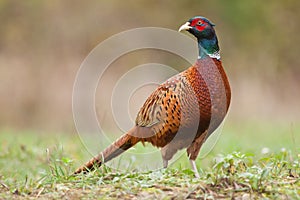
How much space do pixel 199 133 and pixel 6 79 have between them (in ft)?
32.6

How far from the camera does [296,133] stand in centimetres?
1114

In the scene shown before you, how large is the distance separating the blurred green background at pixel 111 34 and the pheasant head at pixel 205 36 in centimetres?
663

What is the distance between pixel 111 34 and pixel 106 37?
200 millimetres

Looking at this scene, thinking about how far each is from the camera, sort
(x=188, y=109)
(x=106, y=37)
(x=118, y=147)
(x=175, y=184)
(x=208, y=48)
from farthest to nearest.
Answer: (x=106, y=37) → (x=118, y=147) → (x=208, y=48) → (x=188, y=109) → (x=175, y=184)

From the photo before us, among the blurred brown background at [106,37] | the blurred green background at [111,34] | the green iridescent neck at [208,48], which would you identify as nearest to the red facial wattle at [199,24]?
the green iridescent neck at [208,48]

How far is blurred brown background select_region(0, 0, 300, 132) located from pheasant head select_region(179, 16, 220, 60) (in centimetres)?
768

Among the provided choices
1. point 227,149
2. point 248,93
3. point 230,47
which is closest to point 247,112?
point 248,93

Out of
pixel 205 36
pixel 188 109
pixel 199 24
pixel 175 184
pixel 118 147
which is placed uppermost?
pixel 199 24

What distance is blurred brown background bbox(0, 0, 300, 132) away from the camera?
48.4 feet

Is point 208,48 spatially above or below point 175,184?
above

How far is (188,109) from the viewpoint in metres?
5.45

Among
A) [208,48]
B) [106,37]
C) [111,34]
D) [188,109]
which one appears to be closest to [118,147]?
[188,109]

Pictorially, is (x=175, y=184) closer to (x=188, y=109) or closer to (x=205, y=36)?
(x=188, y=109)

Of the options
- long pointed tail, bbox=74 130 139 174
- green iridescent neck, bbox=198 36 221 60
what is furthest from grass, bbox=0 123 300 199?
green iridescent neck, bbox=198 36 221 60
